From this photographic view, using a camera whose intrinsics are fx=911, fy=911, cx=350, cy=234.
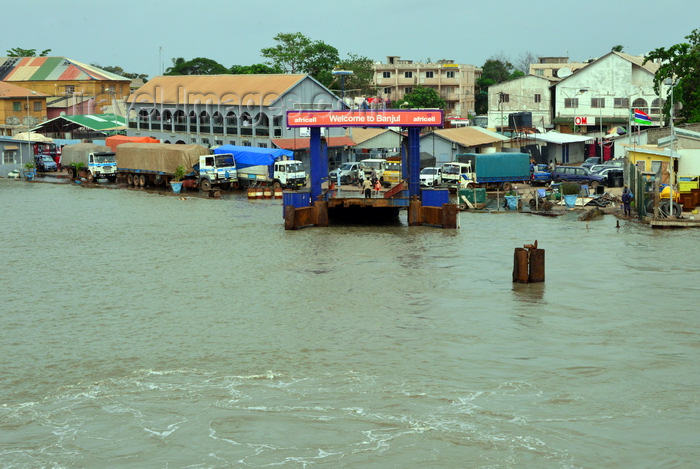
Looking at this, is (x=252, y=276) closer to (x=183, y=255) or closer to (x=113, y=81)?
(x=183, y=255)

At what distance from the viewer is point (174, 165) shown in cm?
5119

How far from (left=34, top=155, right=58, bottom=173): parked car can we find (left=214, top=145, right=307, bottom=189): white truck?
19860 millimetres

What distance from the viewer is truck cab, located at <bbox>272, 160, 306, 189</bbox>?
48.1 metres

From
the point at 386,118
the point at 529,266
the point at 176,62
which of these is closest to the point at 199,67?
the point at 176,62

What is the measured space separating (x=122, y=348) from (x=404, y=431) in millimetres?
7062

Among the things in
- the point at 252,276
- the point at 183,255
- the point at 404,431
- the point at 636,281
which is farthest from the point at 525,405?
the point at 183,255

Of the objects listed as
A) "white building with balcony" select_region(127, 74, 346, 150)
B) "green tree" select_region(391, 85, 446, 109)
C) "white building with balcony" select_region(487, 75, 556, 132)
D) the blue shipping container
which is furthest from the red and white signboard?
the blue shipping container

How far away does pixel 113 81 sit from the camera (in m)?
103

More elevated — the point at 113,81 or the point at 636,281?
the point at 113,81

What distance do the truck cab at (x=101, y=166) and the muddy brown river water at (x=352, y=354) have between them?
25.6 m

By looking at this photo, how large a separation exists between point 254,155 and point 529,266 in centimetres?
2815

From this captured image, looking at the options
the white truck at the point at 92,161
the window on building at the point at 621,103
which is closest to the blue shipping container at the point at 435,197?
the white truck at the point at 92,161

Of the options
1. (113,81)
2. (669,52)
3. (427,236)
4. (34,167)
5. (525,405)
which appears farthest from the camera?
(113,81)

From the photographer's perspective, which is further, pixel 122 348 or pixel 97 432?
pixel 122 348
